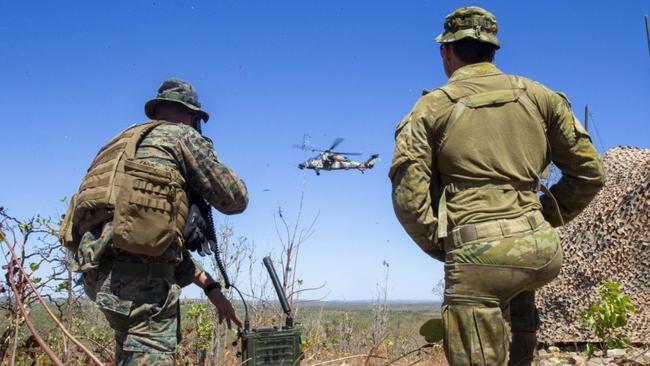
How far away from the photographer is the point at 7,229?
4.22 metres

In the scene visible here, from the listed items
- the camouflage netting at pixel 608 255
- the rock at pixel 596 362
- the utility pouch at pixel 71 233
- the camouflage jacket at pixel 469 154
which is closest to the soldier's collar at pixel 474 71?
the camouflage jacket at pixel 469 154

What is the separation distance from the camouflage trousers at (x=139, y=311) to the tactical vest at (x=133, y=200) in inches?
7.1

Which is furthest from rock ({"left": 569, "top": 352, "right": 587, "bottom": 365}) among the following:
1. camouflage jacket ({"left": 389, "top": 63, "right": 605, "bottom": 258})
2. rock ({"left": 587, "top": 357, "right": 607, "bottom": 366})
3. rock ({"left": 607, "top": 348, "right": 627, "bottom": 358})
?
camouflage jacket ({"left": 389, "top": 63, "right": 605, "bottom": 258})

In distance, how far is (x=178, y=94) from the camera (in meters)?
3.36

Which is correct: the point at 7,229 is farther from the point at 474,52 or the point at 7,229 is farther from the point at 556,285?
the point at 556,285

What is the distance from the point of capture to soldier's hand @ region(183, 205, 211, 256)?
10.2 ft

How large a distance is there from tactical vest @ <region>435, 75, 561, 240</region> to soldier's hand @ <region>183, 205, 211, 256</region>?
3.88 ft

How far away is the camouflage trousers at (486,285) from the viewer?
2.51m

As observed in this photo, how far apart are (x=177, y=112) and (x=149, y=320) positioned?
1.11 metres

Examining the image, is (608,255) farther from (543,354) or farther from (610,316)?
(543,354)

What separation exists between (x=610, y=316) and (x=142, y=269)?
3.83m

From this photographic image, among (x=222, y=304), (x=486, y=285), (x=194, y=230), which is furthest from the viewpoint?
(x=222, y=304)

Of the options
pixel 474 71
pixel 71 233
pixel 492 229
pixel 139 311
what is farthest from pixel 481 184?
pixel 71 233

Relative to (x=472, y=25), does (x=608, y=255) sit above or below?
below
